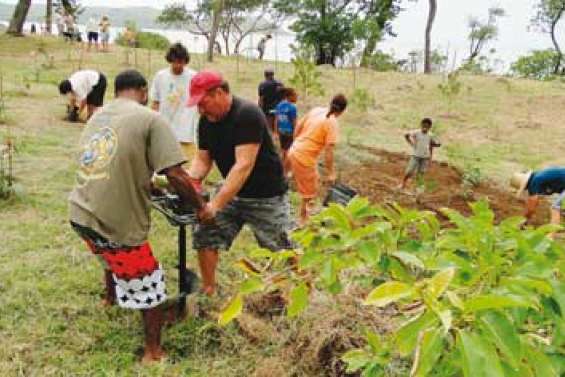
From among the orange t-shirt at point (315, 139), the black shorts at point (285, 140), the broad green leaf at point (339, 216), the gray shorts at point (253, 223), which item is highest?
the broad green leaf at point (339, 216)

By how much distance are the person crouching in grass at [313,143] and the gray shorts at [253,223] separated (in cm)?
158

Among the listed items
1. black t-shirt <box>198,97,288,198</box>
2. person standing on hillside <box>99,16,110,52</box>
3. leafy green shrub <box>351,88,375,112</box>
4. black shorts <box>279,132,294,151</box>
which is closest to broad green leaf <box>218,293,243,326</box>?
black t-shirt <box>198,97,288,198</box>

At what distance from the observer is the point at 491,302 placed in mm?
692

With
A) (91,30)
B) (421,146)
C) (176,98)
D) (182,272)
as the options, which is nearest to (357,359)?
(182,272)

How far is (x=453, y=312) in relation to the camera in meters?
0.73

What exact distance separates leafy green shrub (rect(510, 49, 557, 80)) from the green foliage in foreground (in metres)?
28.8

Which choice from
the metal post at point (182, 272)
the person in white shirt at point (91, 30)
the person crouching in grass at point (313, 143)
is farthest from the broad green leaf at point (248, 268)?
the person in white shirt at point (91, 30)

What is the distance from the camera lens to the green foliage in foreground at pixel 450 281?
0.71 meters

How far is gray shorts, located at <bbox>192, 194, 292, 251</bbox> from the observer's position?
319 cm

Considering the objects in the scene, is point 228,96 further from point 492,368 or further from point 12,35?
point 12,35

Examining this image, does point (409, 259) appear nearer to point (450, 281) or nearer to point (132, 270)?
point (450, 281)

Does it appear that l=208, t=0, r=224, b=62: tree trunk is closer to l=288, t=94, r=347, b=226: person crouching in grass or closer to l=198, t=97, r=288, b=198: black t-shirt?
l=288, t=94, r=347, b=226: person crouching in grass

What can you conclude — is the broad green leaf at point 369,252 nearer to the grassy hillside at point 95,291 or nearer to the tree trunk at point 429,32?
the grassy hillside at point 95,291

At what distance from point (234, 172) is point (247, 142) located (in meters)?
0.16
